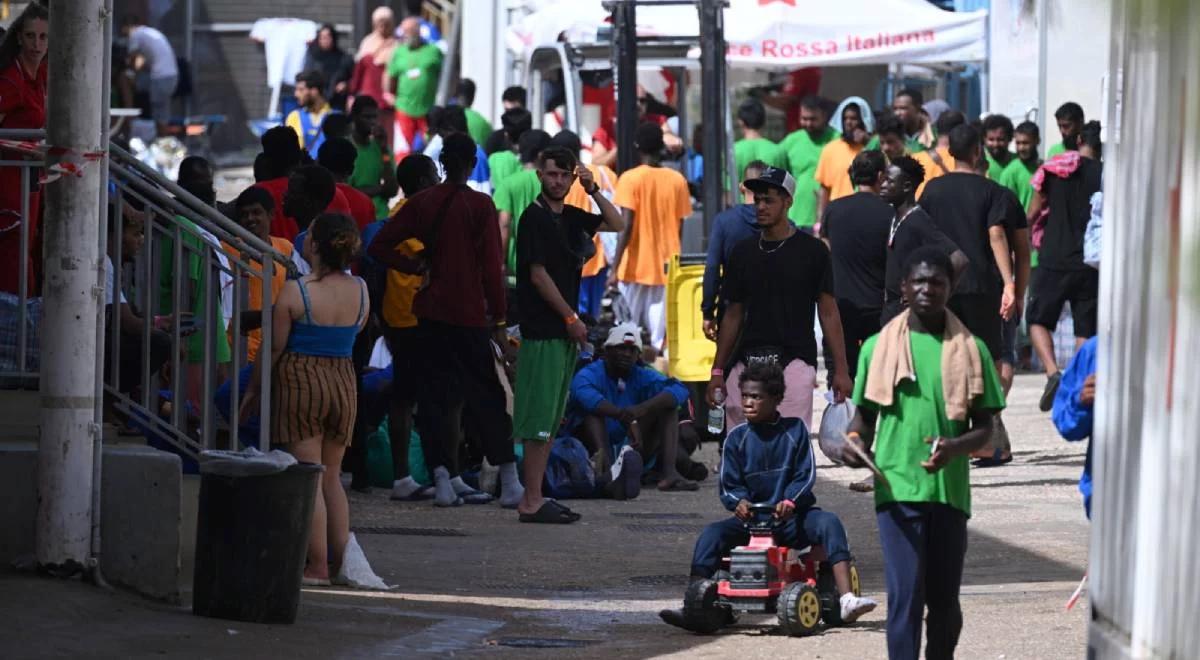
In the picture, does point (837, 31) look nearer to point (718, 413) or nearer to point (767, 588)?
point (718, 413)

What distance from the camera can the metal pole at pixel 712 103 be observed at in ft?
58.6

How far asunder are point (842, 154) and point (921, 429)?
11.0 m

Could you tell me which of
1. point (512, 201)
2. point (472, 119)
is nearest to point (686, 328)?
point (512, 201)

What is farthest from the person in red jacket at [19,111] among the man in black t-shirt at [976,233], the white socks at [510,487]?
the man in black t-shirt at [976,233]

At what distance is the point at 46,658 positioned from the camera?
696 cm

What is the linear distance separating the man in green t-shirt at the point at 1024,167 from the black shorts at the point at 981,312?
4.20 m

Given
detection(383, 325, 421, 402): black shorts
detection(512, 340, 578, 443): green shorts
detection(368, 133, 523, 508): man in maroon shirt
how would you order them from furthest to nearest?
detection(383, 325, 421, 402): black shorts, detection(368, 133, 523, 508): man in maroon shirt, detection(512, 340, 578, 443): green shorts

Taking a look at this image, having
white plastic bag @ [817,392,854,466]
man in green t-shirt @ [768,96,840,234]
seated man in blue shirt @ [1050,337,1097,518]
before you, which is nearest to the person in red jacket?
white plastic bag @ [817,392,854,466]

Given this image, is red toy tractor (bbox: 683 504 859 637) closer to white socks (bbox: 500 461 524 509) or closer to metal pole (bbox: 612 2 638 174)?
white socks (bbox: 500 461 524 509)

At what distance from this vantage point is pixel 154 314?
9.19 meters

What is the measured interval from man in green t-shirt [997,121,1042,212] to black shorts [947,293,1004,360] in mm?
4195

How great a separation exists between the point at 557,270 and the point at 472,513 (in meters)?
1.55

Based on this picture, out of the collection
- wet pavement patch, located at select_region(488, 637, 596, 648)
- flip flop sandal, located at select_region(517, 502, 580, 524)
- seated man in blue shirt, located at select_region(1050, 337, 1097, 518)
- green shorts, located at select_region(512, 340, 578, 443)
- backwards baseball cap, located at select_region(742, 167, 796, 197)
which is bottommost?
wet pavement patch, located at select_region(488, 637, 596, 648)

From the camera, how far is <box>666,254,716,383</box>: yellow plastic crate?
14.4 meters
